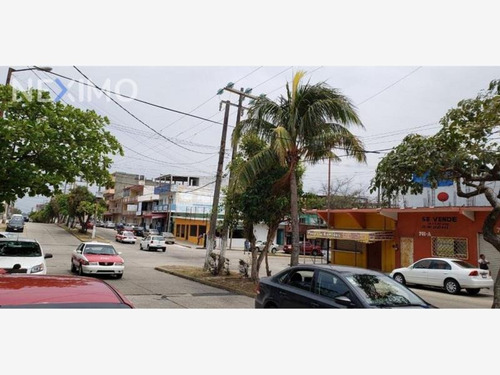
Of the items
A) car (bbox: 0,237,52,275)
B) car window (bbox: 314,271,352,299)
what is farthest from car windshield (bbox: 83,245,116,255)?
car window (bbox: 314,271,352,299)

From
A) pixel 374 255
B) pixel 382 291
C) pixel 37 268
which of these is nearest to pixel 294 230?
pixel 382 291

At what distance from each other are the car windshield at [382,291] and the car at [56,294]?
3512mm

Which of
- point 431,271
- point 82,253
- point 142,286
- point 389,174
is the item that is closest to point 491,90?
point 389,174

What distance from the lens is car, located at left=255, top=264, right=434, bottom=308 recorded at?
20.2 feet

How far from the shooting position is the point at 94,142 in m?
14.2

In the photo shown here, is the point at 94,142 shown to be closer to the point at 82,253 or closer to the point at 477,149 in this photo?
the point at 82,253

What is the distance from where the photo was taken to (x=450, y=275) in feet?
53.2

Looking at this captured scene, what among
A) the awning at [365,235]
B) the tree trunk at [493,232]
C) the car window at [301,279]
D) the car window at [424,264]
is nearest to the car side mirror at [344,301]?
the car window at [301,279]

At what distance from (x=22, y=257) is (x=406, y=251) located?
18.6 meters

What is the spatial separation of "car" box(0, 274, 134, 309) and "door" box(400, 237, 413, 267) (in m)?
20.6

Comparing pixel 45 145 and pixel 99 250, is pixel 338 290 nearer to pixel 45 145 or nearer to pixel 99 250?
pixel 45 145

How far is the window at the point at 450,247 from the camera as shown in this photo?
787 inches

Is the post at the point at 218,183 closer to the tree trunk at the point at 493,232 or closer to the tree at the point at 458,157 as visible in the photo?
the tree at the point at 458,157

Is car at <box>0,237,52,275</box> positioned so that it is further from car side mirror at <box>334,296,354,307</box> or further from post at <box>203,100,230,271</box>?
car side mirror at <box>334,296,354,307</box>
